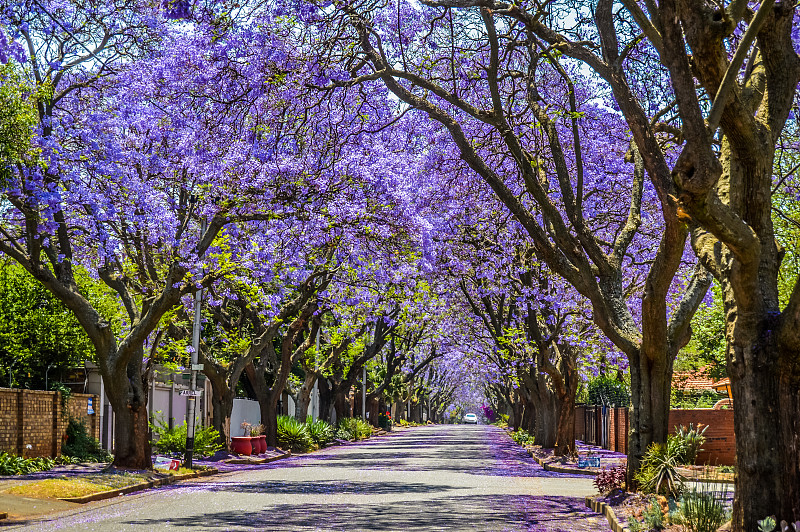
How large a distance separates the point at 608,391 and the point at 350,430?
46.5 feet

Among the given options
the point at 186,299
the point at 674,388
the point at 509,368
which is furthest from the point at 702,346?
the point at 186,299

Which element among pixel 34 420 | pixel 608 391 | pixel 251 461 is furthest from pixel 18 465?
pixel 608 391

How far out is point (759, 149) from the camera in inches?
357

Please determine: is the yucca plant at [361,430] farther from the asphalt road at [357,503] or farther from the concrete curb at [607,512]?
the concrete curb at [607,512]

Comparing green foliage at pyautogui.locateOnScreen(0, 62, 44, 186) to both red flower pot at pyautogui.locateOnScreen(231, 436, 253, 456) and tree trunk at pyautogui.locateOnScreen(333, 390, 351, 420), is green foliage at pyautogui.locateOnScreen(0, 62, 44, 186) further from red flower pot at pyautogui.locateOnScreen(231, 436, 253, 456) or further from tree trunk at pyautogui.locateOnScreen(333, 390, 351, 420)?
tree trunk at pyautogui.locateOnScreen(333, 390, 351, 420)

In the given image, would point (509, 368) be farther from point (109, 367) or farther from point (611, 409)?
point (109, 367)

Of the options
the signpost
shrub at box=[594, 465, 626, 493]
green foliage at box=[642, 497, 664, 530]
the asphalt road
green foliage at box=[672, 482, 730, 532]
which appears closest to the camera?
green foliage at box=[672, 482, 730, 532]

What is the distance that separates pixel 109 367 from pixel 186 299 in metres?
7.88

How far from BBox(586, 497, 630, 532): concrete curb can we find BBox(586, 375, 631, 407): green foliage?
101 ft

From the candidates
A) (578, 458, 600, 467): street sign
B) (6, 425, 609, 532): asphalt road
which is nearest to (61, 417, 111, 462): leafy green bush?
(6, 425, 609, 532): asphalt road

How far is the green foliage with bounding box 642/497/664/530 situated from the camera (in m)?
10.2

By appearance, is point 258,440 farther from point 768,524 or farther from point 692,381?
point 768,524

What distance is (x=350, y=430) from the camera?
49.2 m


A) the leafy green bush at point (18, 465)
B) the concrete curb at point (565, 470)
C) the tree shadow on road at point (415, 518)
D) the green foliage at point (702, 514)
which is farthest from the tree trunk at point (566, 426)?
the green foliage at point (702, 514)
